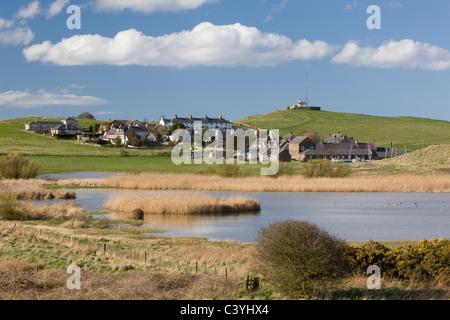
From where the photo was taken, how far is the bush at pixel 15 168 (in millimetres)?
68875

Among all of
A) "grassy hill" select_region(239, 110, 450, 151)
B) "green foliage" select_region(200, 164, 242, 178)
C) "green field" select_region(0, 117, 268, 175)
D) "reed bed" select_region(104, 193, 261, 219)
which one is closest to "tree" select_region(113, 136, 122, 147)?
"green field" select_region(0, 117, 268, 175)

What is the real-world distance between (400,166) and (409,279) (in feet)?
240

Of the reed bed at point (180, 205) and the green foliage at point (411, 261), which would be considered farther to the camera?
the reed bed at point (180, 205)

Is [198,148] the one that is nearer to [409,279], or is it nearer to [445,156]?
[445,156]

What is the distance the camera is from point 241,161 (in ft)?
333

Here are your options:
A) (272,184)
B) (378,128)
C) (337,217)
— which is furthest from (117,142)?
(337,217)

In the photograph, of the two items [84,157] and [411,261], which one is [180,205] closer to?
[411,261]

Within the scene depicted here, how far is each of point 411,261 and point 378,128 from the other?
525 feet

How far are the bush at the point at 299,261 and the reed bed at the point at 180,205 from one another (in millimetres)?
25484

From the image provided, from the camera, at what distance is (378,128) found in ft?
572

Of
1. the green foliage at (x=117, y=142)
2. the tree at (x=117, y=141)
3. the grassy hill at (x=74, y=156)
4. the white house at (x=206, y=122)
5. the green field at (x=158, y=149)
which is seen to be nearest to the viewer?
the grassy hill at (x=74, y=156)

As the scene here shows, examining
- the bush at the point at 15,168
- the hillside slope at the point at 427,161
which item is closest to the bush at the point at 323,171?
the hillside slope at the point at 427,161

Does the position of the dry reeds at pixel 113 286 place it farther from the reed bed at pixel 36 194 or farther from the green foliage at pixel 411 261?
the reed bed at pixel 36 194

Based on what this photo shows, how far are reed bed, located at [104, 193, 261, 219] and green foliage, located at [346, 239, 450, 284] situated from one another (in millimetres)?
23908
